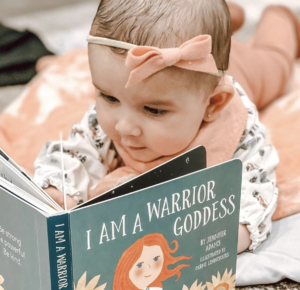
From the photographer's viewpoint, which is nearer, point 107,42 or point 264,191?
point 107,42

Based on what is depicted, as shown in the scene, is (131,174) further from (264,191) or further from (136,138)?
(264,191)

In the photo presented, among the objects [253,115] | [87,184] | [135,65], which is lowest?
[87,184]

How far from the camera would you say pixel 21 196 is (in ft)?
1.80

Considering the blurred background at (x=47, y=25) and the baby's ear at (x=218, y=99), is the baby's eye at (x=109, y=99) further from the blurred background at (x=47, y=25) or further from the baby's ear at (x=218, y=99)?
the blurred background at (x=47, y=25)

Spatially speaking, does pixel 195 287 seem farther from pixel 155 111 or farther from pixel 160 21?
pixel 160 21

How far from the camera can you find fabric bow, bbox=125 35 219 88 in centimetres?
63

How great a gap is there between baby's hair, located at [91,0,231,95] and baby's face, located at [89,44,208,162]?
0.10 feet

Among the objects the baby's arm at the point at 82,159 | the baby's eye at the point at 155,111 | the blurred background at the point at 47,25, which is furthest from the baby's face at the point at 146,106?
the blurred background at the point at 47,25

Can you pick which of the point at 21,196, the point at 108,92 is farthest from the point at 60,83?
the point at 21,196

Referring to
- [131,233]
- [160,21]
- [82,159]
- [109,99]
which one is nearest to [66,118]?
[82,159]

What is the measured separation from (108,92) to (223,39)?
0.19 meters

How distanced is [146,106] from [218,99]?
0.48 ft

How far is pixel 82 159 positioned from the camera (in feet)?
2.94

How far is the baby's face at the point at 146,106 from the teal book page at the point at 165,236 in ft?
0.51
